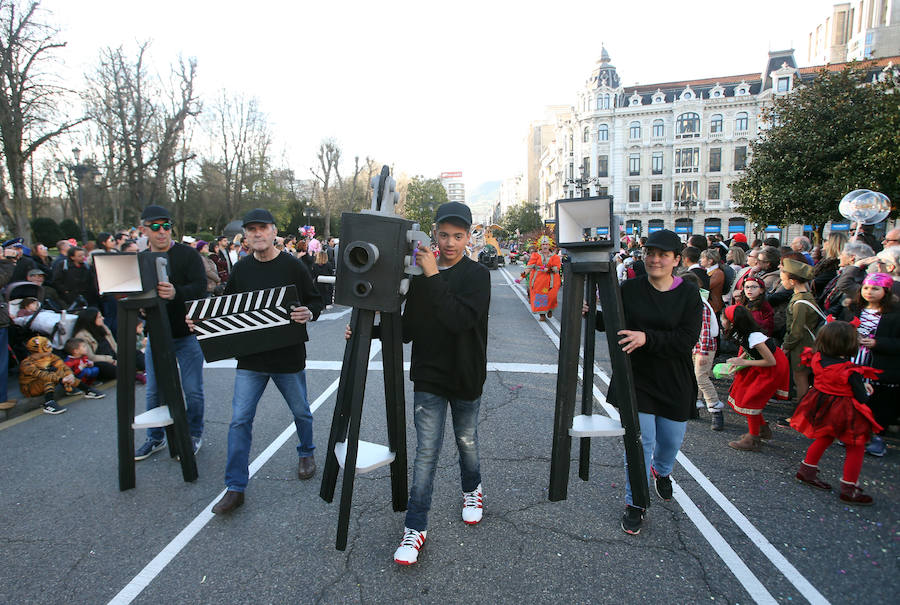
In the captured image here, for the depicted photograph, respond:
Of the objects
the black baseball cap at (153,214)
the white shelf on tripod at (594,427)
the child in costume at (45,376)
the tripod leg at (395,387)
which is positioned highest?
the black baseball cap at (153,214)

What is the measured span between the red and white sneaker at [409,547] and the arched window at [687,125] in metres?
65.5

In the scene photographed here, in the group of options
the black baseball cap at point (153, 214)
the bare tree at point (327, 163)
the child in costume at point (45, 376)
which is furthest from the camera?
the bare tree at point (327, 163)

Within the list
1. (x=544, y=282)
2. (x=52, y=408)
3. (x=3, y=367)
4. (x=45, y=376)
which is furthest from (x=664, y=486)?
(x=544, y=282)

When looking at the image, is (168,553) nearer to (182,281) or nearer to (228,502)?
(228,502)

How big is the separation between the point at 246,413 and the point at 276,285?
0.96 metres

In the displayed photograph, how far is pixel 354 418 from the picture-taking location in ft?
9.40

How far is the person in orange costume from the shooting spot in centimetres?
1205

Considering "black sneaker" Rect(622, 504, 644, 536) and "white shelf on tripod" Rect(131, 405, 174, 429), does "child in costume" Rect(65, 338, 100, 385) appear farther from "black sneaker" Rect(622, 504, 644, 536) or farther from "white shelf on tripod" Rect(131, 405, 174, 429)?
"black sneaker" Rect(622, 504, 644, 536)

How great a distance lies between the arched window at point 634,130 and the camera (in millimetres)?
60562

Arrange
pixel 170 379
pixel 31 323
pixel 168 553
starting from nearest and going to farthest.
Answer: pixel 168 553, pixel 170 379, pixel 31 323

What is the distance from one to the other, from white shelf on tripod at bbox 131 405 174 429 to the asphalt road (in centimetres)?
51

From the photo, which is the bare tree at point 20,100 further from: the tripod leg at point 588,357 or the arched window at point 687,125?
the arched window at point 687,125

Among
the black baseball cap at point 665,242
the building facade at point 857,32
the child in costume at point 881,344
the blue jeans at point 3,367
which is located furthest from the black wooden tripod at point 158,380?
the building facade at point 857,32

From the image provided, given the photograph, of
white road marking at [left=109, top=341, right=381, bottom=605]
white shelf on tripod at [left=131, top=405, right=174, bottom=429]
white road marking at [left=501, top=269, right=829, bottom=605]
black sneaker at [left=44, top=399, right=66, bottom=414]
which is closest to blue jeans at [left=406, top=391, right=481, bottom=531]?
white road marking at [left=109, top=341, right=381, bottom=605]
